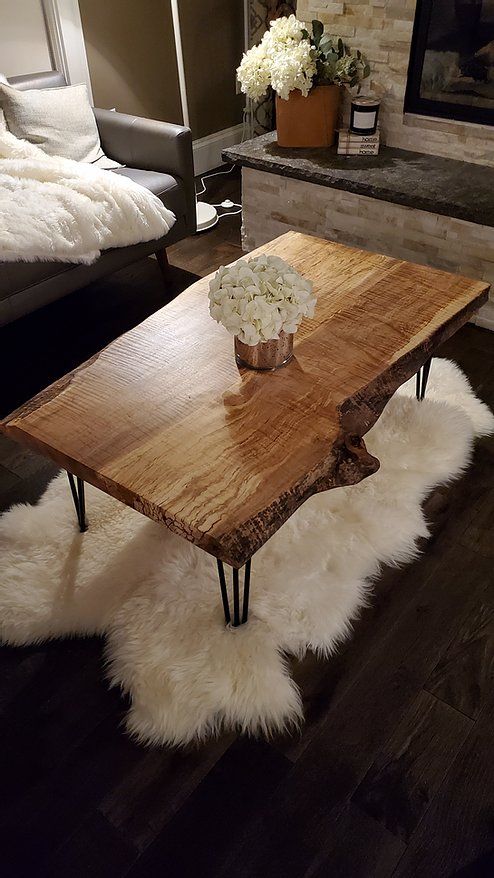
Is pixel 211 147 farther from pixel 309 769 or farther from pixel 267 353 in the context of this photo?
pixel 309 769

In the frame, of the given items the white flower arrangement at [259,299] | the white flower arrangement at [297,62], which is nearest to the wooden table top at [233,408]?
the white flower arrangement at [259,299]

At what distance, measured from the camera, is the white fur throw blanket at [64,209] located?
2.36 metres

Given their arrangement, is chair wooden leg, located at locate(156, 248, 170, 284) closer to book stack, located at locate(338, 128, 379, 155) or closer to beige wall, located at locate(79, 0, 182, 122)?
book stack, located at locate(338, 128, 379, 155)

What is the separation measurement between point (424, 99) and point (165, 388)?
211cm

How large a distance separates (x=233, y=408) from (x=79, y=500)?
0.54m

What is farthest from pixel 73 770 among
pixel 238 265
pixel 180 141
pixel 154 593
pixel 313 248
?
pixel 180 141

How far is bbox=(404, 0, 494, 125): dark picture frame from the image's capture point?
278 cm

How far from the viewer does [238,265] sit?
1.58m

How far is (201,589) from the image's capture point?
5.57 ft

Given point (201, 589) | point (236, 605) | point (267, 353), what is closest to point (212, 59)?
point (267, 353)

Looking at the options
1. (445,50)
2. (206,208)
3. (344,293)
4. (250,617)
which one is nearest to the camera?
(250,617)

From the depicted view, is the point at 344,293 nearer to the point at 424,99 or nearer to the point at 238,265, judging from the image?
the point at 238,265

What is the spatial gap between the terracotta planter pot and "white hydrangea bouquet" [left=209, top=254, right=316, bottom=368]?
1772mm

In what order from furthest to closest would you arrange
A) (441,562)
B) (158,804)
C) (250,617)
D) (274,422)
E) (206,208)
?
1. (206,208)
2. (441,562)
3. (250,617)
4. (274,422)
5. (158,804)
